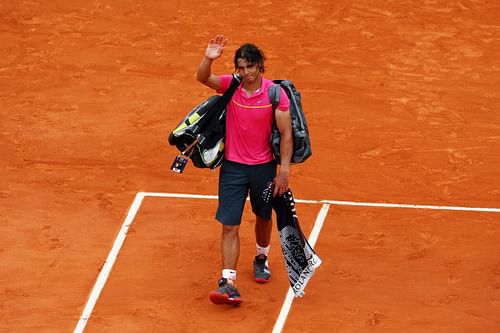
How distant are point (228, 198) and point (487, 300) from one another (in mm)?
2728

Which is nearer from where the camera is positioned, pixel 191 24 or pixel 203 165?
pixel 203 165

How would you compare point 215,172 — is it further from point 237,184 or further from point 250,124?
point 250,124

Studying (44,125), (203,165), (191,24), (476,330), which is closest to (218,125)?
(203,165)

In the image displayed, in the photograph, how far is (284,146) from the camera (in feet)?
37.2

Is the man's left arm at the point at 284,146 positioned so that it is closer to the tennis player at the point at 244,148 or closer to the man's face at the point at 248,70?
the tennis player at the point at 244,148

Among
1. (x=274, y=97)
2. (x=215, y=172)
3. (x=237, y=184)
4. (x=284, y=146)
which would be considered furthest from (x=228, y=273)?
(x=215, y=172)

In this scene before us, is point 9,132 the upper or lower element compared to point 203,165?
lower

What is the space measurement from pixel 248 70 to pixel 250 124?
53 cm

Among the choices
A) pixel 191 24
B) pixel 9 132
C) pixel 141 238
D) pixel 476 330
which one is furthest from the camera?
pixel 191 24

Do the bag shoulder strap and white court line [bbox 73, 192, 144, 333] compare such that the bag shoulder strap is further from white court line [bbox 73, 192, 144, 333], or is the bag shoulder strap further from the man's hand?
white court line [bbox 73, 192, 144, 333]

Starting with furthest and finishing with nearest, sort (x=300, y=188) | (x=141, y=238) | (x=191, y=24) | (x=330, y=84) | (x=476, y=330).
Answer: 1. (x=191, y=24)
2. (x=330, y=84)
3. (x=300, y=188)
4. (x=141, y=238)
5. (x=476, y=330)

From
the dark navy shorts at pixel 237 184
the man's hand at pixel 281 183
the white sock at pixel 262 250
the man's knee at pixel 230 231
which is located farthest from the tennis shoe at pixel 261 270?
the man's hand at pixel 281 183

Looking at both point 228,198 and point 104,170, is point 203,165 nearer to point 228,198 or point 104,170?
point 228,198

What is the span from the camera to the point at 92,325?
11555 millimetres
